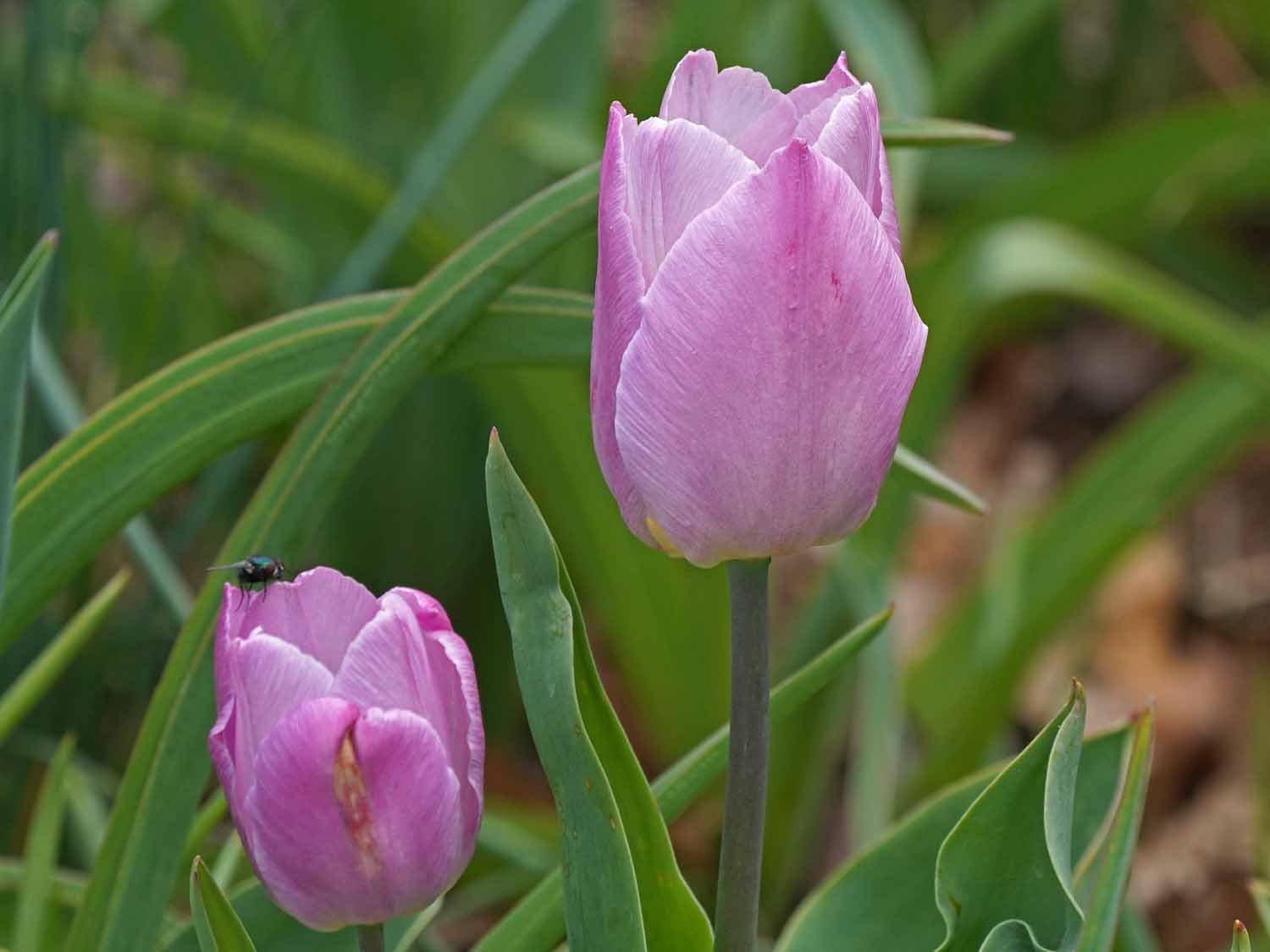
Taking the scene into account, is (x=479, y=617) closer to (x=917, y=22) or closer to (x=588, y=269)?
(x=588, y=269)

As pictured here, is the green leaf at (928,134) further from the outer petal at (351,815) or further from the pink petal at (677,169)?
the outer petal at (351,815)

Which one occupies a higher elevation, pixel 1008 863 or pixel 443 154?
pixel 443 154

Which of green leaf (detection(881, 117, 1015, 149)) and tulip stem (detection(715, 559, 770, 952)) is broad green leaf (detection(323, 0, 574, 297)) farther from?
tulip stem (detection(715, 559, 770, 952))

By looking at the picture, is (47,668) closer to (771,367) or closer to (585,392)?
(771,367)

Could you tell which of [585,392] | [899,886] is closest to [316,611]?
[899,886]

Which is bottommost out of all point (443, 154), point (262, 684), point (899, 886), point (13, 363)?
point (899, 886)

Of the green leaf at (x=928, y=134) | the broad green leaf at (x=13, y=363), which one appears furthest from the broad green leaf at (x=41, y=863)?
the green leaf at (x=928, y=134)

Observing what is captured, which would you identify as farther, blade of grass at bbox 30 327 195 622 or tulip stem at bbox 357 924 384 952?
blade of grass at bbox 30 327 195 622

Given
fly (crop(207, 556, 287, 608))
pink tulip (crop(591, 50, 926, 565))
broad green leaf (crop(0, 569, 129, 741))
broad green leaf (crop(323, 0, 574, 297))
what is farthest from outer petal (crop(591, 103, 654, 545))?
broad green leaf (crop(323, 0, 574, 297))
